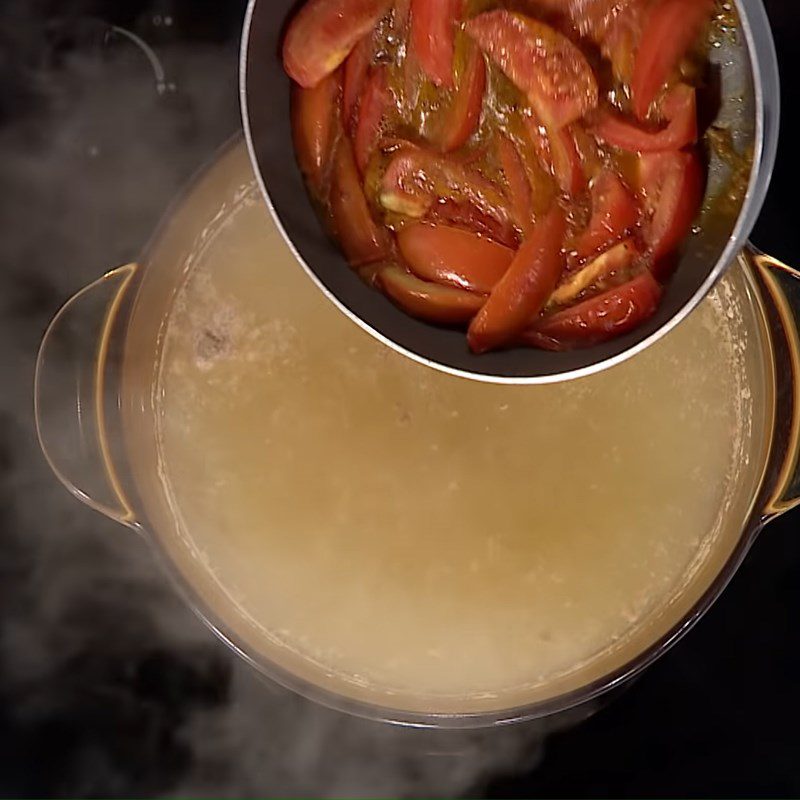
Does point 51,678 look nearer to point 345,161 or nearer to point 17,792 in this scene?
A: point 17,792

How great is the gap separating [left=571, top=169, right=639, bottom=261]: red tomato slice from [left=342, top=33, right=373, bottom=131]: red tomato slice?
0.18 meters

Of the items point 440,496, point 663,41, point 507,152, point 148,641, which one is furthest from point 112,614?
point 663,41

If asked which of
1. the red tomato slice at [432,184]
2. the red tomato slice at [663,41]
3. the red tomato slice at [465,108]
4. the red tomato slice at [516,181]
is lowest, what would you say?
the red tomato slice at [432,184]

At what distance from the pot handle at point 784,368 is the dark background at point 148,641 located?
0.44 feet

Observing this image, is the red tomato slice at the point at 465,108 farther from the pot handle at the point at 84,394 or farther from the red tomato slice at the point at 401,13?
the pot handle at the point at 84,394

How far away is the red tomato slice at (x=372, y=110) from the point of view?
0.70 meters

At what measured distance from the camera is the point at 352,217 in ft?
2.36

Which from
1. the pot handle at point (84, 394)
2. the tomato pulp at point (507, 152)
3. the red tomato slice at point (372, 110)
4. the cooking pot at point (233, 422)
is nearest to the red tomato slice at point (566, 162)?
the tomato pulp at point (507, 152)

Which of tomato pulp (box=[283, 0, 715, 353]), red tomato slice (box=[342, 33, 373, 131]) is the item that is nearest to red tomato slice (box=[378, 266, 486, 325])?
tomato pulp (box=[283, 0, 715, 353])

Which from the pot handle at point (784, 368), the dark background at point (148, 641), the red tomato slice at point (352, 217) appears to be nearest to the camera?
the red tomato slice at point (352, 217)

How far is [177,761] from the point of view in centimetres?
101

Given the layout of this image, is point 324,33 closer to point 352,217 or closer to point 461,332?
point 352,217

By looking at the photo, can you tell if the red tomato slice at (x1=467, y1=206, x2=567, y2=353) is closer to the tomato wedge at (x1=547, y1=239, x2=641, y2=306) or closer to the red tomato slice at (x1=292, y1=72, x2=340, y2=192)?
the tomato wedge at (x1=547, y1=239, x2=641, y2=306)

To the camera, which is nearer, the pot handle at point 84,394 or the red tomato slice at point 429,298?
the red tomato slice at point 429,298
